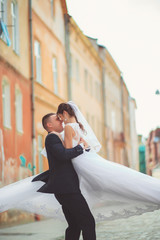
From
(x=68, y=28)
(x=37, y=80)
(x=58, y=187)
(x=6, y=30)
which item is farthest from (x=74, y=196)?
(x=68, y=28)

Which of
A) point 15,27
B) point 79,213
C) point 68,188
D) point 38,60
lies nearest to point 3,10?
point 15,27

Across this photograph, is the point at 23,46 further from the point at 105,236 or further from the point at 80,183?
the point at 80,183

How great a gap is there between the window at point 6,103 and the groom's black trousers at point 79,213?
7183 millimetres

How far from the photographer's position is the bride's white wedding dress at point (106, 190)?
493 cm

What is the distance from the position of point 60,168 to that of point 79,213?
47 cm

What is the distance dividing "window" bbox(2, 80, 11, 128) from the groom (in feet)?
23.2

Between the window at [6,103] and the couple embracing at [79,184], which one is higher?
the window at [6,103]

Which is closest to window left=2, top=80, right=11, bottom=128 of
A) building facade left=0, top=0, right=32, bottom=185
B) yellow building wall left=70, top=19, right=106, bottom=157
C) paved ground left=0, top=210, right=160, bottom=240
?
building facade left=0, top=0, right=32, bottom=185

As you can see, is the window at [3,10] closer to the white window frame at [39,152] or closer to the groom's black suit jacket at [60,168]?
the white window frame at [39,152]

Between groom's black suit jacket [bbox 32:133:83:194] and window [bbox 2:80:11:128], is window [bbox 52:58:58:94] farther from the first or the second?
groom's black suit jacket [bbox 32:133:83:194]

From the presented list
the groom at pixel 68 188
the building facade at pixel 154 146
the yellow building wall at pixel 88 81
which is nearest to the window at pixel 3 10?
the groom at pixel 68 188

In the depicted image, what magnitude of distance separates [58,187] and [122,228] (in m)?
4.58

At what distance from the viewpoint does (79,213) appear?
462 centimetres

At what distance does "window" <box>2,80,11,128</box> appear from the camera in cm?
1184
